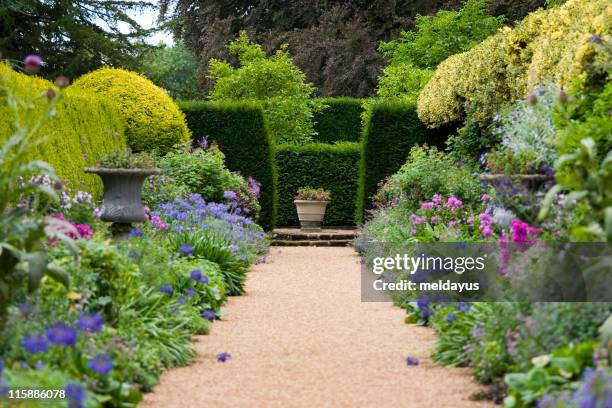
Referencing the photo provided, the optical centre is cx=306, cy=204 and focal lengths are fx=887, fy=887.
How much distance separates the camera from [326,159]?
19016 mm

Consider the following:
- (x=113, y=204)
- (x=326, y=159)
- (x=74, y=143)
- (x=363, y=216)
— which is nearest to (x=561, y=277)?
(x=113, y=204)

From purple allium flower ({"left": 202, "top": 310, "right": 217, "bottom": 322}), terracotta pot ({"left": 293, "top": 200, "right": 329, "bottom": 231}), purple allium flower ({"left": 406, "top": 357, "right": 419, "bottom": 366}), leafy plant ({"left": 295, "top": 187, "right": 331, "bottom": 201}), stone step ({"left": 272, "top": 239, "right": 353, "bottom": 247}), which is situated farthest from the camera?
leafy plant ({"left": 295, "top": 187, "right": 331, "bottom": 201})

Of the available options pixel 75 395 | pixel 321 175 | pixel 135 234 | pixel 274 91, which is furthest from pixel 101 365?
pixel 274 91

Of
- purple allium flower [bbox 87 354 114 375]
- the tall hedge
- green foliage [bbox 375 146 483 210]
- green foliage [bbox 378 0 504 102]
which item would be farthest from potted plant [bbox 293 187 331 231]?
purple allium flower [bbox 87 354 114 375]

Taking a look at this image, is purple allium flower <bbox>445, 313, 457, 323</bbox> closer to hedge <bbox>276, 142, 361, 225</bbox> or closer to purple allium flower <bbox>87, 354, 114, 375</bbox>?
purple allium flower <bbox>87, 354, 114, 375</bbox>

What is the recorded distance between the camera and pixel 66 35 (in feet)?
77.3

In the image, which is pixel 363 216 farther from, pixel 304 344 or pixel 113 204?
pixel 304 344

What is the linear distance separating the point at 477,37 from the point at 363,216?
29.4 ft

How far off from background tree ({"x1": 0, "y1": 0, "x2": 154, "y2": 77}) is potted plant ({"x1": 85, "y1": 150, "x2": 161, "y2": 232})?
567 inches

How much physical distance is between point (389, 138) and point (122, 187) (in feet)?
27.6

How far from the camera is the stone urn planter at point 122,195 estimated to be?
8.48m

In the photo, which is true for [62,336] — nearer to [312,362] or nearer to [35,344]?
[35,344]

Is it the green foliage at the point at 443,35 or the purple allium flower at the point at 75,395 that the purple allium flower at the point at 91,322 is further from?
the green foliage at the point at 443,35

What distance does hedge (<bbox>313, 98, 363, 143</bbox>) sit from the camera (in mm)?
24328
